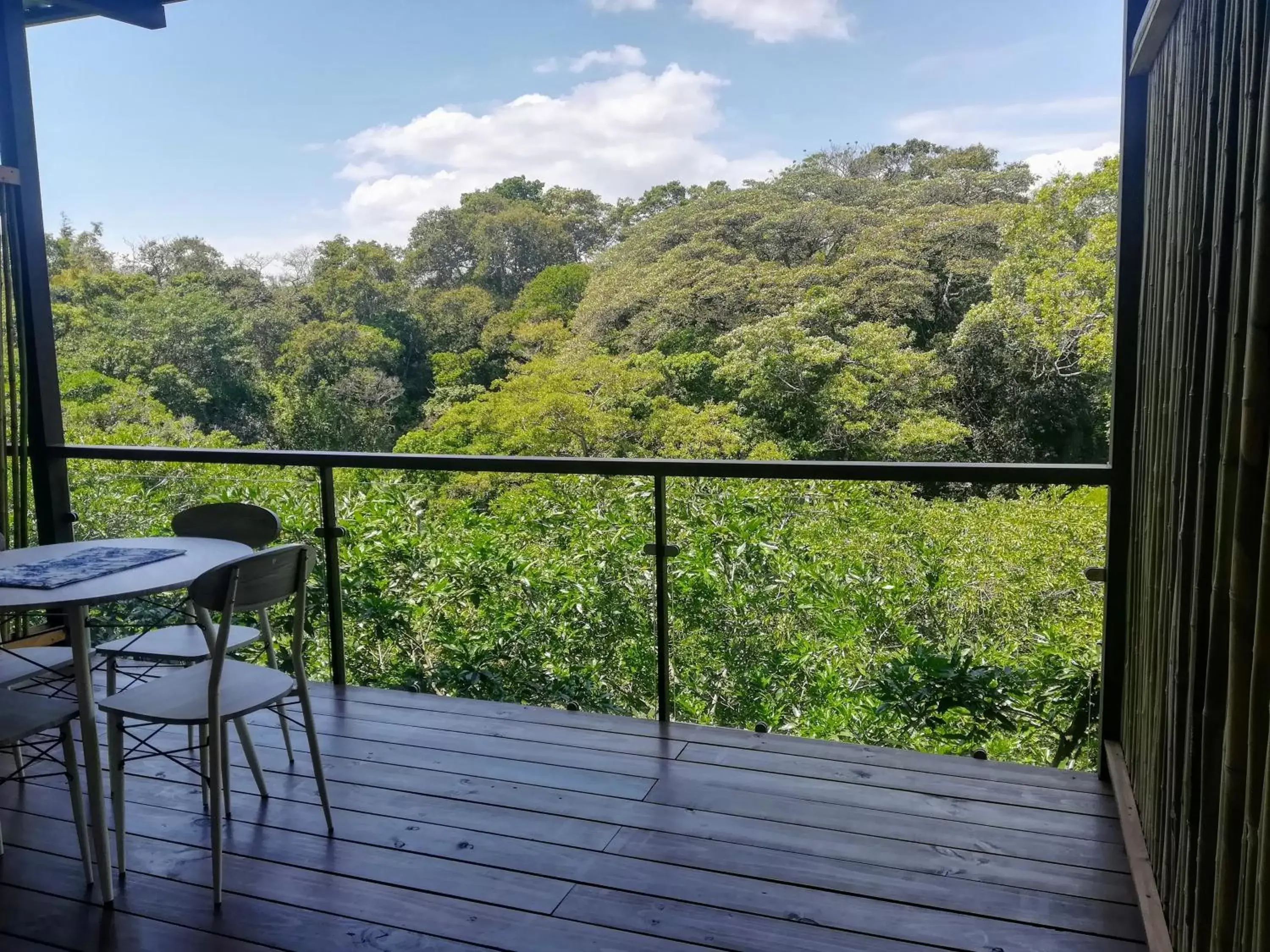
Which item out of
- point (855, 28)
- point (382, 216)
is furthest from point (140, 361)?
point (855, 28)

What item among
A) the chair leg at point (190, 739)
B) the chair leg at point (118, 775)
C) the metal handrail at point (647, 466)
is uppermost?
the metal handrail at point (647, 466)

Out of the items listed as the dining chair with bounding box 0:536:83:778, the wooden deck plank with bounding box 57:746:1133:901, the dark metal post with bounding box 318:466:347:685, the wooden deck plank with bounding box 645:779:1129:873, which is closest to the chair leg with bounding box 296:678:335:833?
the wooden deck plank with bounding box 57:746:1133:901

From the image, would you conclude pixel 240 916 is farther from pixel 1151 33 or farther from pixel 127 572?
pixel 1151 33

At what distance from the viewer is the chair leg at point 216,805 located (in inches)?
86.6

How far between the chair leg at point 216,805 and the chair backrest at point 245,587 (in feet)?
0.26

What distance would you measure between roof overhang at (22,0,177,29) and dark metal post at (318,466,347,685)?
2097mm

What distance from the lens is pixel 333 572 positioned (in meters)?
3.77

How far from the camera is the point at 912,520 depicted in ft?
16.6

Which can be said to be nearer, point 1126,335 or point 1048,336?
point 1126,335

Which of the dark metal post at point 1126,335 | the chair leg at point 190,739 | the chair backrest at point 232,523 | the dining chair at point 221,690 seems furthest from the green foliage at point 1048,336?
the dining chair at point 221,690

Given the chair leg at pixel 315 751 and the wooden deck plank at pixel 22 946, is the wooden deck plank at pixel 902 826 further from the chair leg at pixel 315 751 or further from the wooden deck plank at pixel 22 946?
the wooden deck plank at pixel 22 946

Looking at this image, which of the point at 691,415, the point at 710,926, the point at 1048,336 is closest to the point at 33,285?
the point at 710,926

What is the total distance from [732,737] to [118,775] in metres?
1.78

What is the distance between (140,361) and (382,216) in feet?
14.6
